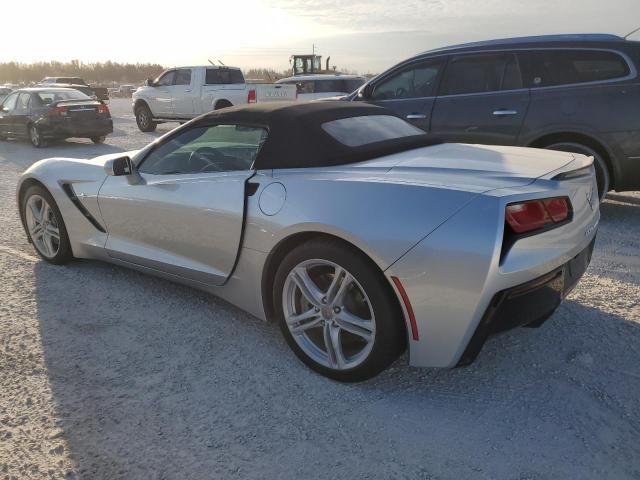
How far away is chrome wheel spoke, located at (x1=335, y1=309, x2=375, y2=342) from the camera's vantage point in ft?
8.40

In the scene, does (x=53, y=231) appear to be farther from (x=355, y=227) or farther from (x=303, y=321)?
(x=355, y=227)

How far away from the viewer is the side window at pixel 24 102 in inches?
521

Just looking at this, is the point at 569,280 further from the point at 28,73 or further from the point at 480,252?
the point at 28,73

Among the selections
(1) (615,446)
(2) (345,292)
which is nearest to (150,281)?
(2) (345,292)

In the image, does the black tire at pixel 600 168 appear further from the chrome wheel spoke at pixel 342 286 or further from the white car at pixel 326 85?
the white car at pixel 326 85

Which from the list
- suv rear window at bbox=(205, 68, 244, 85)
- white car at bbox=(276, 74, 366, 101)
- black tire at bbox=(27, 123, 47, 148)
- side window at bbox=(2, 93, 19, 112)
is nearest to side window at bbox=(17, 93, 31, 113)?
side window at bbox=(2, 93, 19, 112)

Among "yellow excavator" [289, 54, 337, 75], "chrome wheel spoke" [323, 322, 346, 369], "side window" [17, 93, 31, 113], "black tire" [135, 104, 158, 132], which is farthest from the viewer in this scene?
"yellow excavator" [289, 54, 337, 75]

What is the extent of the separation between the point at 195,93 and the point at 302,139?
41.9 feet

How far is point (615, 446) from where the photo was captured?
87.7 inches

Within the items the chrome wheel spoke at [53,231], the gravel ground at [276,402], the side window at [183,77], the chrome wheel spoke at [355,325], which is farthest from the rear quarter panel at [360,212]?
the side window at [183,77]

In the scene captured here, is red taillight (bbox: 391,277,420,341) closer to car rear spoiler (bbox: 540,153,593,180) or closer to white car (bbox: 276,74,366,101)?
car rear spoiler (bbox: 540,153,593,180)

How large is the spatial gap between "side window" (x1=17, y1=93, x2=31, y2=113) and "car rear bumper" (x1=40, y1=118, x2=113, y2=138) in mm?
1057

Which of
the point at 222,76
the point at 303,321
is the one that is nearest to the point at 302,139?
the point at 303,321

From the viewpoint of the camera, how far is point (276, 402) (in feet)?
8.52
